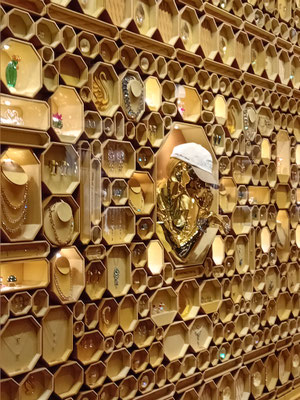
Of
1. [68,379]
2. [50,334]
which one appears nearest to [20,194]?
[50,334]

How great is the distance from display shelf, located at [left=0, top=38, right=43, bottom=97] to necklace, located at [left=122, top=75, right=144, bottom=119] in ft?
1.84

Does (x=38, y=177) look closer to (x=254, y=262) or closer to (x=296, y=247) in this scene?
(x=254, y=262)

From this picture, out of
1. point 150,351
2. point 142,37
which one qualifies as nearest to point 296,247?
point 150,351

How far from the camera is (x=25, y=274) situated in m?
2.51

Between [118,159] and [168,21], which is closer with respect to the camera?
[118,159]

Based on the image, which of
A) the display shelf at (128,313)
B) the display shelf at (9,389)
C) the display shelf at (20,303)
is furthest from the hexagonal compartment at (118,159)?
the display shelf at (9,389)

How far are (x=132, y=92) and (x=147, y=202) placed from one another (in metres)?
0.57

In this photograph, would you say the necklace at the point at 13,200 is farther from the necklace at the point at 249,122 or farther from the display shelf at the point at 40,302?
the necklace at the point at 249,122

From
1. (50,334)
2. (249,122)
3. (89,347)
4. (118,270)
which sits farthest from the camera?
(249,122)

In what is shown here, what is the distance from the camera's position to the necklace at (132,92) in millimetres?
2904

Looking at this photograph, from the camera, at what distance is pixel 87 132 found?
2715 mm

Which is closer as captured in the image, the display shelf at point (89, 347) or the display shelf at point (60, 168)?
the display shelf at point (60, 168)

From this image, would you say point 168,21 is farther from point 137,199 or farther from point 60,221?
point 60,221

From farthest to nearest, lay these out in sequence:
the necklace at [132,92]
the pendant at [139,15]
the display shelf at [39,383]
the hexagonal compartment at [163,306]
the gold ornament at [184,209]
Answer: the gold ornament at [184,209], the hexagonal compartment at [163,306], the pendant at [139,15], the necklace at [132,92], the display shelf at [39,383]
